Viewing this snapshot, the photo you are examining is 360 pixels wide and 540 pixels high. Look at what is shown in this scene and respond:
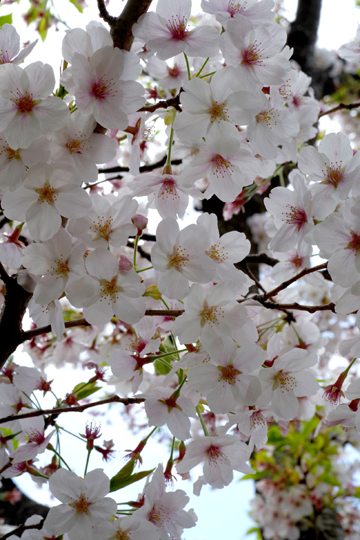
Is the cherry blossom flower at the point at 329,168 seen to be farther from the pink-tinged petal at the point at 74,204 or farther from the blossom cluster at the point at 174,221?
the pink-tinged petal at the point at 74,204

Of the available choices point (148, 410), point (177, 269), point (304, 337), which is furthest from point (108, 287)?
point (304, 337)

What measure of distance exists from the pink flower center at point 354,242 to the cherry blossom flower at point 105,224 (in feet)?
1.11

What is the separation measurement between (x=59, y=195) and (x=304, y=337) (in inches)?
30.3

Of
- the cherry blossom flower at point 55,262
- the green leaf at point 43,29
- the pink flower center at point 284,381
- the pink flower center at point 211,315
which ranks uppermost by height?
the green leaf at point 43,29

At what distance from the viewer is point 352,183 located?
757mm

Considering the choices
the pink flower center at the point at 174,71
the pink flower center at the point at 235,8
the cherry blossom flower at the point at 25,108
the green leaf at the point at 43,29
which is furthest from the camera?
the green leaf at the point at 43,29

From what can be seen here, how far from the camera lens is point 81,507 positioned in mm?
756

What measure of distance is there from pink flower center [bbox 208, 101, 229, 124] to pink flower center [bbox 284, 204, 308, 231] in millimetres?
266

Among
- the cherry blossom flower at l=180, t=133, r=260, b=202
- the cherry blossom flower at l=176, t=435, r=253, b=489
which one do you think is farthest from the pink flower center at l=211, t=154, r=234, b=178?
the cherry blossom flower at l=176, t=435, r=253, b=489

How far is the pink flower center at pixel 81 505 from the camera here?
0.75 m

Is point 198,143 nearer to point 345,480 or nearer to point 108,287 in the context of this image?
point 108,287

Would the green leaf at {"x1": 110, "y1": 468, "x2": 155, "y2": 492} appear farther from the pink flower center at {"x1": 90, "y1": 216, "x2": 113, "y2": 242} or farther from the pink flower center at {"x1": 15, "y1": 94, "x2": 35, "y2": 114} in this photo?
the pink flower center at {"x1": 15, "y1": 94, "x2": 35, "y2": 114}

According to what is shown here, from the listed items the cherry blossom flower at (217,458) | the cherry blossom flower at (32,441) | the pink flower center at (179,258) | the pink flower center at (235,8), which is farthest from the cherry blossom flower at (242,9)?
the cherry blossom flower at (32,441)

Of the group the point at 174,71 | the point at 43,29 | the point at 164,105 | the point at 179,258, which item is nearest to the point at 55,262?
the point at 179,258
